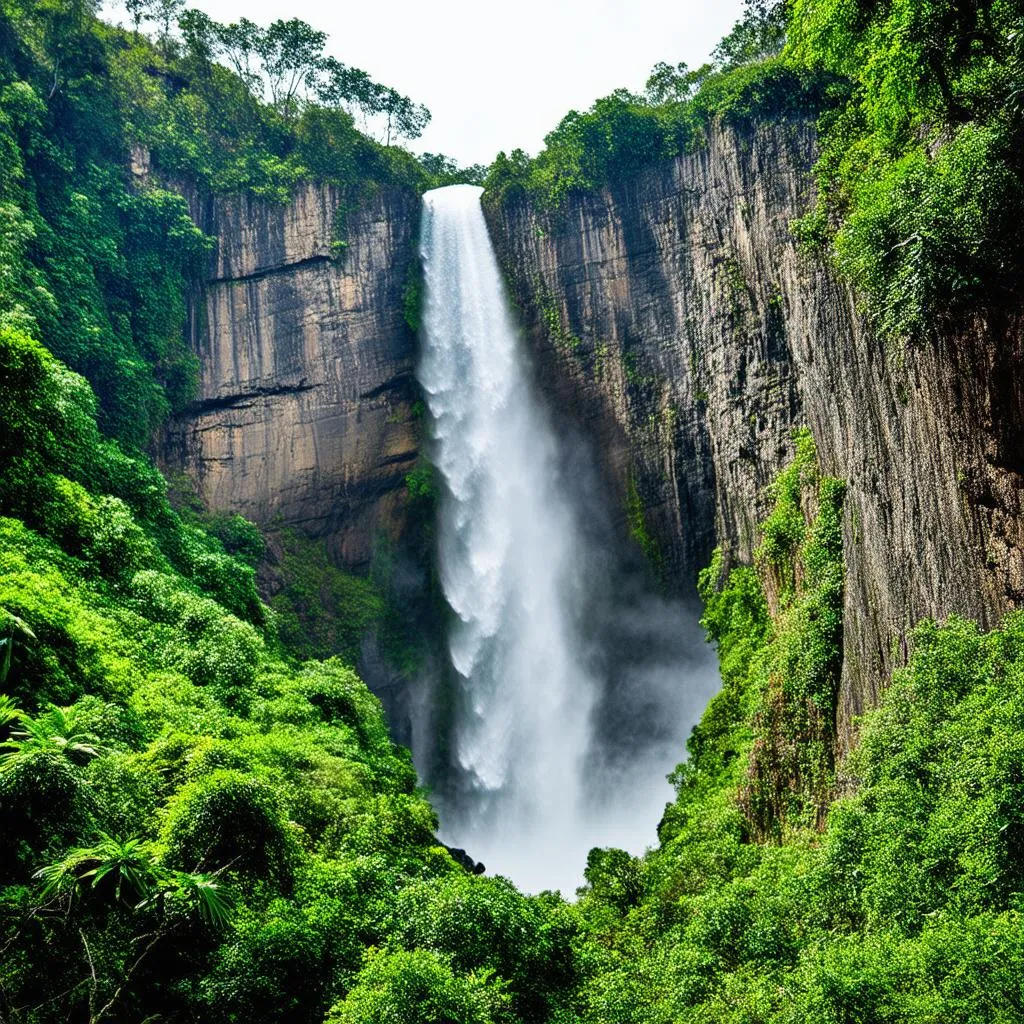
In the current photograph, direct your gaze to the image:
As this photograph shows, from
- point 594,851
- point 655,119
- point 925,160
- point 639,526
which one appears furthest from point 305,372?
point 925,160

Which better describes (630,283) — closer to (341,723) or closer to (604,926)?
(341,723)

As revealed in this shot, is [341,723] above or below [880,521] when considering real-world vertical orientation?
A: below

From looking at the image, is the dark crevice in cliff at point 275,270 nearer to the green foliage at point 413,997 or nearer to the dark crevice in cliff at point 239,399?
the dark crevice in cliff at point 239,399

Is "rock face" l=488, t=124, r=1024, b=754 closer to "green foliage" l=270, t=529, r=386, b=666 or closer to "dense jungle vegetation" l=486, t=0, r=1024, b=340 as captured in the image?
"dense jungle vegetation" l=486, t=0, r=1024, b=340

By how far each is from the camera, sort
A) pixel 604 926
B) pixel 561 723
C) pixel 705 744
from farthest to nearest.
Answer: pixel 561 723 → pixel 705 744 → pixel 604 926

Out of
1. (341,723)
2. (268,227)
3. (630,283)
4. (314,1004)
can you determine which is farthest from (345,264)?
(314,1004)

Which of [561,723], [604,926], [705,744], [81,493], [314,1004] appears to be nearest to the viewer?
[314,1004]

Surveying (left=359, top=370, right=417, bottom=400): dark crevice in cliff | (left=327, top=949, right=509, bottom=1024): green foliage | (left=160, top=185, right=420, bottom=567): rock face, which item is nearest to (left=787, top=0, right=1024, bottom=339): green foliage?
(left=327, top=949, right=509, bottom=1024): green foliage
